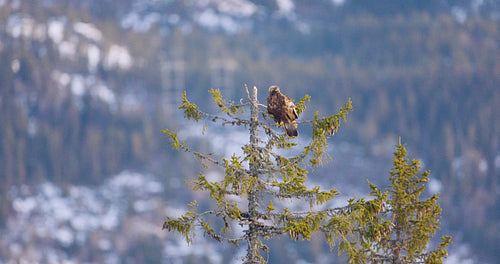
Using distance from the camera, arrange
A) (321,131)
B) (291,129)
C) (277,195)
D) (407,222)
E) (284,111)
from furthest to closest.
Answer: (407,222) → (284,111) → (291,129) → (277,195) → (321,131)

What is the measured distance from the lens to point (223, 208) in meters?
14.9

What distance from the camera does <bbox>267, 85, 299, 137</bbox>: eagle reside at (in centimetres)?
1550

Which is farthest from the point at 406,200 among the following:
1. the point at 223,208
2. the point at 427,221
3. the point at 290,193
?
the point at 223,208

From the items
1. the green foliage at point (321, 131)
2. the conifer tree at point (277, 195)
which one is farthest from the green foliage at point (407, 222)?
the green foliage at point (321, 131)

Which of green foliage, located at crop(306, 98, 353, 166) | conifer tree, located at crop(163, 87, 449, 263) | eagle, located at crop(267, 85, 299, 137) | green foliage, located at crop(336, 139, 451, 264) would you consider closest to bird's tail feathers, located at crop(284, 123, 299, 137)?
eagle, located at crop(267, 85, 299, 137)

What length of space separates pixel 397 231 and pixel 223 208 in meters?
4.77

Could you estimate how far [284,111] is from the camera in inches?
618

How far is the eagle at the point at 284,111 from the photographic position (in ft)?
50.9

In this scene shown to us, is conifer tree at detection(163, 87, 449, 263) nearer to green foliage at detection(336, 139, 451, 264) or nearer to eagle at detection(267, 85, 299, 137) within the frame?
eagle at detection(267, 85, 299, 137)

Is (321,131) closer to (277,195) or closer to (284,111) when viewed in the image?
(284,111)

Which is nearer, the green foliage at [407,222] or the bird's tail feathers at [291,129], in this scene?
the bird's tail feathers at [291,129]

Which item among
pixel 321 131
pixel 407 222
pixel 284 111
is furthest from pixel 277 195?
pixel 407 222

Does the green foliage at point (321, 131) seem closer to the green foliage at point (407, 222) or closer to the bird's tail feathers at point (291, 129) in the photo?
the bird's tail feathers at point (291, 129)

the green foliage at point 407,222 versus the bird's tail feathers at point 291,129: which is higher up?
the bird's tail feathers at point 291,129
